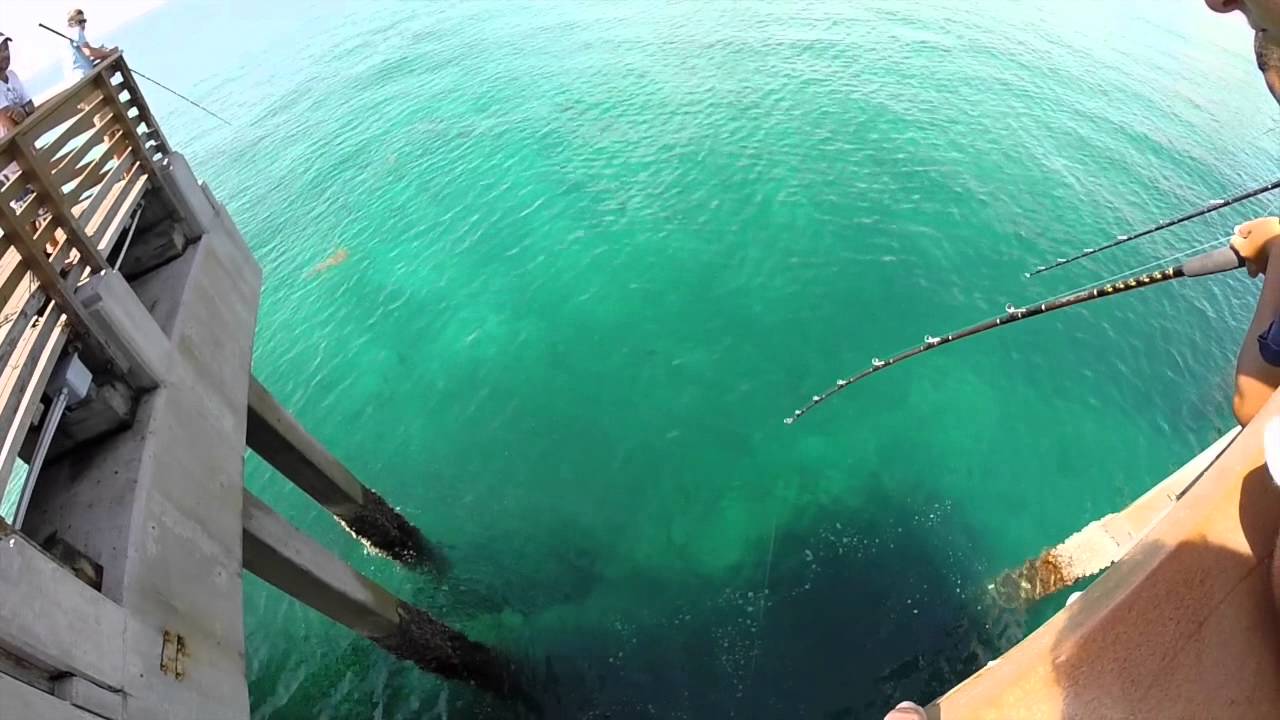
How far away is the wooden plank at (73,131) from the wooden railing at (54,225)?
1cm

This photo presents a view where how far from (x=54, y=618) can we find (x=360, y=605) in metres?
6.03

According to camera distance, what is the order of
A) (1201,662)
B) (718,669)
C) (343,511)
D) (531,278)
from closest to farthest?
(1201,662)
(718,669)
(343,511)
(531,278)

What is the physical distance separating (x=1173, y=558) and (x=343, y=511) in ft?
46.0

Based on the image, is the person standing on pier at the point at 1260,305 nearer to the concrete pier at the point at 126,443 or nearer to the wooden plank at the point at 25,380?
the concrete pier at the point at 126,443

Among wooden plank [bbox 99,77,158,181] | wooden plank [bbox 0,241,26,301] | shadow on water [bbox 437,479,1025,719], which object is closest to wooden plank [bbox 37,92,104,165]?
wooden plank [bbox 99,77,158,181]

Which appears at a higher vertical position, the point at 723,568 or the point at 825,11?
the point at 825,11

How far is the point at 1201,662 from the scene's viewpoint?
3275 mm

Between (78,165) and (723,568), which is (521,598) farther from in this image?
(78,165)

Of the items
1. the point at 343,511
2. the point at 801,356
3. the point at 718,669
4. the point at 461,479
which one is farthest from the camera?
the point at 801,356

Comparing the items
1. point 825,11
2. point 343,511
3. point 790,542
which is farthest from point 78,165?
point 825,11

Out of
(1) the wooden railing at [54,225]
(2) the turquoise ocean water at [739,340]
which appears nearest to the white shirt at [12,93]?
(1) the wooden railing at [54,225]

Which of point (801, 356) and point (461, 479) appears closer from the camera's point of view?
point (461, 479)

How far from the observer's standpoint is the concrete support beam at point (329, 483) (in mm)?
11680

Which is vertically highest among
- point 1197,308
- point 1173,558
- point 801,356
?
point 1173,558
